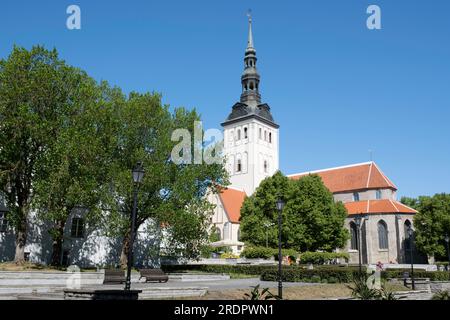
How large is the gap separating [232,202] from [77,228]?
121 ft

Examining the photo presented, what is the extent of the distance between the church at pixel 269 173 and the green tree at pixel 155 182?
18.4 m

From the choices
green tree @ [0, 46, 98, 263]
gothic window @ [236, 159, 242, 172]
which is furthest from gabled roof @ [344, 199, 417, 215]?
green tree @ [0, 46, 98, 263]

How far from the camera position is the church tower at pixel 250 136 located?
79.0 metres

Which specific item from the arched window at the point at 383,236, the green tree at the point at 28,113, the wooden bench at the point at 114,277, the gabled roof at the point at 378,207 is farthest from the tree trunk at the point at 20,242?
the arched window at the point at 383,236

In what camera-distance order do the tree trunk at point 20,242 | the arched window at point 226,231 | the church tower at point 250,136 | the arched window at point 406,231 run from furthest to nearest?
the church tower at point 250,136, the arched window at point 226,231, the arched window at point 406,231, the tree trunk at point 20,242

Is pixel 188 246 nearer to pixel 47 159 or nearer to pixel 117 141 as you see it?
pixel 117 141

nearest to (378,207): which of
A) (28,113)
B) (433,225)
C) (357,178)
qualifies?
(357,178)

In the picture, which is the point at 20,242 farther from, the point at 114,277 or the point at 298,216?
the point at 298,216

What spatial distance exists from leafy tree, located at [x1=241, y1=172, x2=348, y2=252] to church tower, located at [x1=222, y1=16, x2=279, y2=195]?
2206 centimetres

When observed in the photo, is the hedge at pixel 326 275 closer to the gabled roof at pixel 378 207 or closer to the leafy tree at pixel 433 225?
the leafy tree at pixel 433 225

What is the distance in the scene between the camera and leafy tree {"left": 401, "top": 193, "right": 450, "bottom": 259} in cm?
5166

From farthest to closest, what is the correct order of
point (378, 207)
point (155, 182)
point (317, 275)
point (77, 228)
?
point (378, 207) < point (77, 228) < point (155, 182) < point (317, 275)

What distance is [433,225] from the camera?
52.3 metres

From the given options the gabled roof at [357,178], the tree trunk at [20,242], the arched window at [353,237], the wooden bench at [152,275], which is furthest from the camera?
the gabled roof at [357,178]
